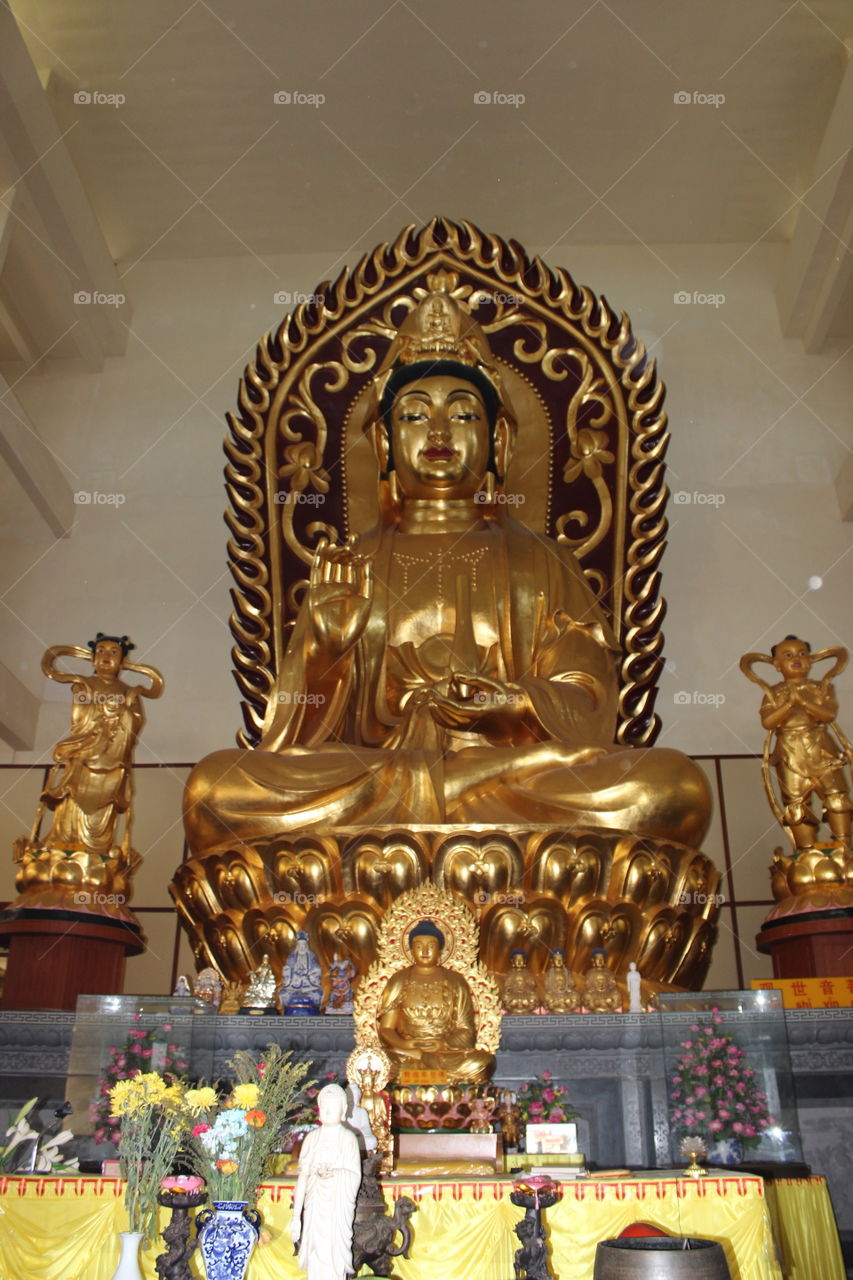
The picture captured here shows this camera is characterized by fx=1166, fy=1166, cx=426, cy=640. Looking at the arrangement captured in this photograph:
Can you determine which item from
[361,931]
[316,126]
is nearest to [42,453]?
[316,126]

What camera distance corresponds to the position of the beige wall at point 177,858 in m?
5.40

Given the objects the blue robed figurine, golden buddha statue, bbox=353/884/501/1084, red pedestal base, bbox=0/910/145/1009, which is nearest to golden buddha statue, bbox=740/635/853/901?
golden buddha statue, bbox=353/884/501/1084

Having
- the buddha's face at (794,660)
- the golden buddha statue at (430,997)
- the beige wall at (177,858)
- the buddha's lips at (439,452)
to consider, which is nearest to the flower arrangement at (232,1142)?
the golden buddha statue at (430,997)

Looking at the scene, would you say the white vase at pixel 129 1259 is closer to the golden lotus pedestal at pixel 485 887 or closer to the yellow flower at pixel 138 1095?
the yellow flower at pixel 138 1095

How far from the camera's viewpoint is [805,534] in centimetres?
614

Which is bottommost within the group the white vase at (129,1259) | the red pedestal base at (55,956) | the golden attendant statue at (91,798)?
the white vase at (129,1259)

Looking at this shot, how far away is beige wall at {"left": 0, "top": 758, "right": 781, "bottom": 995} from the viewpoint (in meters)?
5.40

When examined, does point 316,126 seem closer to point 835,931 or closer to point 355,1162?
point 835,931

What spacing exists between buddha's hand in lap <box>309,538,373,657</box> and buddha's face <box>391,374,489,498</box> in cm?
89

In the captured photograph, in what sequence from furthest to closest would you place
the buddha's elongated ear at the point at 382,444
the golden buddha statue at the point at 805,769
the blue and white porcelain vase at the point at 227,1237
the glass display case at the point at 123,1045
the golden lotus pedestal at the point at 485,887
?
1. the buddha's elongated ear at the point at 382,444
2. the golden buddha statue at the point at 805,769
3. the golden lotus pedestal at the point at 485,887
4. the glass display case at the point at 123,1045
5. the blue and white porcelain vase at the point at 227,1237

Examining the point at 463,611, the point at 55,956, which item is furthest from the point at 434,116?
the point at 55,956

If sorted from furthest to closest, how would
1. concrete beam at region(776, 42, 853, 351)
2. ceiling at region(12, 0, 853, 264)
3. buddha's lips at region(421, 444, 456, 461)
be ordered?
ceiling at region(12, 0, 853, 264), concrete beam at region(776, 42, 853, 351), buddha's lips at region(421, 444, 456, 461)

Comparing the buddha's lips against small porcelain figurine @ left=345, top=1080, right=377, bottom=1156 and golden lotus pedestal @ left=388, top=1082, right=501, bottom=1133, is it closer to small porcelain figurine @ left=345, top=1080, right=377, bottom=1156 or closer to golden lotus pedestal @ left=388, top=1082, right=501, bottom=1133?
golden lotus pedestal @ left=388, top=1082, right=501, bottom=1133

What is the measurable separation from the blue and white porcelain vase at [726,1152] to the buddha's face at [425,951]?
86cm
